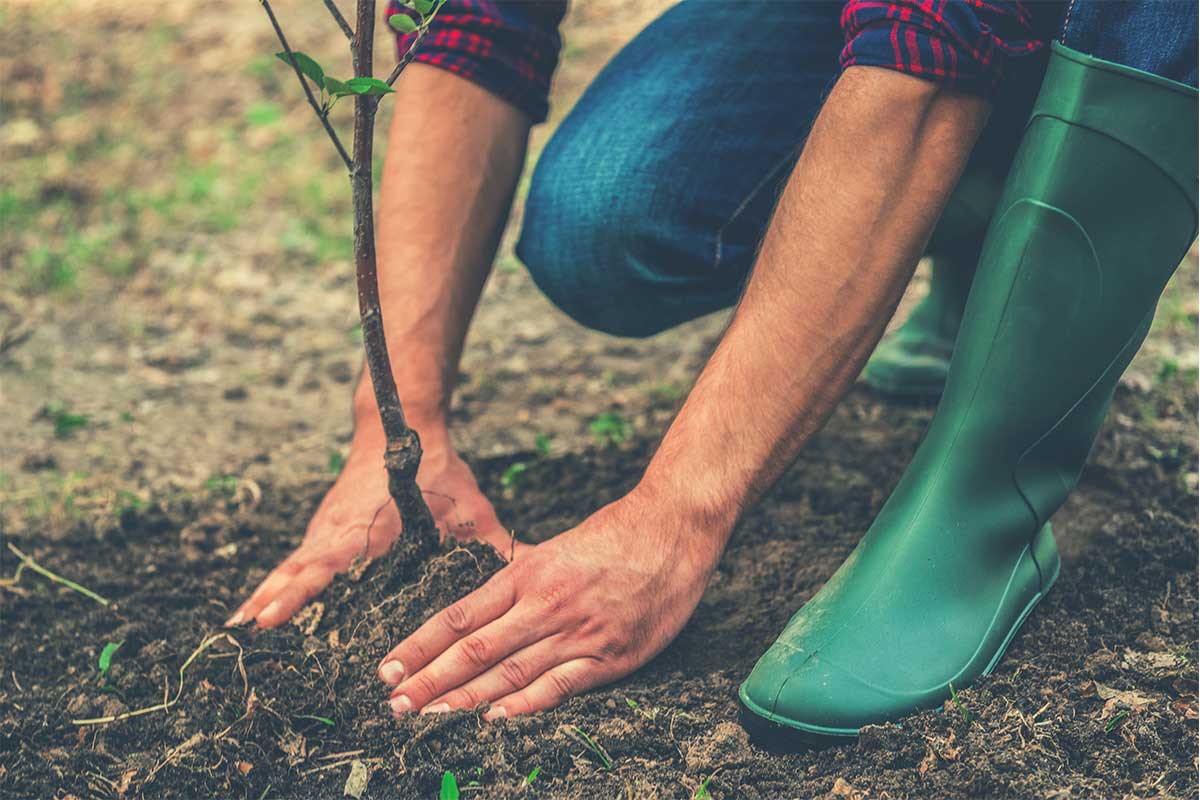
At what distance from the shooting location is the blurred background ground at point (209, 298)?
2.37 meters

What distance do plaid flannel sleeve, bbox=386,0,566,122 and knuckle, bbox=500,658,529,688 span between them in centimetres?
90

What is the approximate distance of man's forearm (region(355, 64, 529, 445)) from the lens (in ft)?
5.75

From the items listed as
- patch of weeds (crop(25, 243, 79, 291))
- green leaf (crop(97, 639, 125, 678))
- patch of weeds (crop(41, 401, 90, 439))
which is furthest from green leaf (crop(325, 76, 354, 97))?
patch of weeds (crop(25, 243, 79, 291))

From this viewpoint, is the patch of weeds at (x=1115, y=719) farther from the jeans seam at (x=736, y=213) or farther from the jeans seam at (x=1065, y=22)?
the jeans seam at (x=736, y=213)

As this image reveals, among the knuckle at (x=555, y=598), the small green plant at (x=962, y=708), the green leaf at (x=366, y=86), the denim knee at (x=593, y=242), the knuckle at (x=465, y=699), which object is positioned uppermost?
the green leaf at (x=366, y=86)

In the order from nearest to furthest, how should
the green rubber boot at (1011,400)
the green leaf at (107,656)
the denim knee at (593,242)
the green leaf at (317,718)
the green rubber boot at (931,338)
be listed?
the green rubber boot at (1011,400) < the green leaf at (317,718) < the green leaf at (107,656) < the denim knee at (593,242) < the green rubber boot at (931,338)

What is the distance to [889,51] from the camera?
4.16 ft

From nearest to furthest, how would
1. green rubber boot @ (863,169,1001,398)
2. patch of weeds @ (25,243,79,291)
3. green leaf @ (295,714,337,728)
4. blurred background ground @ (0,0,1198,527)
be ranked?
green leaf @ (295,714,337,728)
green rubber boot @ (863,169,1001,398)
blurred background ground @ (0,0,1198,527)
patch of weeds @ (25,243,79,291)

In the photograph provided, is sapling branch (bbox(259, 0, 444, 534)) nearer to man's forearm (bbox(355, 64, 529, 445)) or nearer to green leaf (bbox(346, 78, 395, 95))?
green leaf (bbox(346, 78, 395, 95))

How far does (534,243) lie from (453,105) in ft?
0.94

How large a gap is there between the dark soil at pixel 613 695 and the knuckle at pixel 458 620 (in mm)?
101

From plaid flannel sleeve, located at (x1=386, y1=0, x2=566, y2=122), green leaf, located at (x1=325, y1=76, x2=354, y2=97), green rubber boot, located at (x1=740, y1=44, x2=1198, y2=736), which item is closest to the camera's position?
green leaf, located at (x1=325, y1=76, x2=354, y2=97)

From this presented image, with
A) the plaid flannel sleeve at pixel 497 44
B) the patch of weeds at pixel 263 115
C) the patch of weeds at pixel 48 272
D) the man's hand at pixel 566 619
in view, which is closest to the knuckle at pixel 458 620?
the man's hand at pixel 566 619

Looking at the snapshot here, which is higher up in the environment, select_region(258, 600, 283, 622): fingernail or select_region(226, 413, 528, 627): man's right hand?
select_region(226, 413, 528, 627): man's right hand
